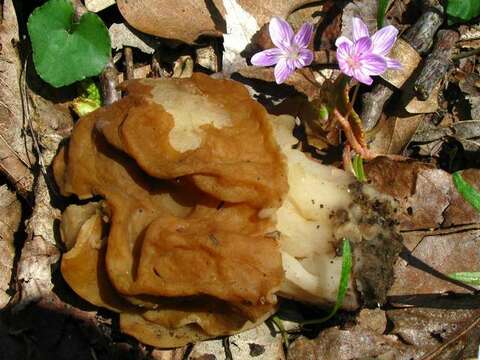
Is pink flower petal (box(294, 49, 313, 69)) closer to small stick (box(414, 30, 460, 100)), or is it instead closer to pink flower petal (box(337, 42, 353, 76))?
pink flower petal (box(337, 42, 353, 76))

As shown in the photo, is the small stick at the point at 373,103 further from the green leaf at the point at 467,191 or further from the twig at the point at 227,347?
the twig at the point at 227,347

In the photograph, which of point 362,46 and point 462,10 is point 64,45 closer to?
point 362,46

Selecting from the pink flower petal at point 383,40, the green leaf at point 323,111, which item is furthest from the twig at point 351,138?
the pink flower petal at point 383,40

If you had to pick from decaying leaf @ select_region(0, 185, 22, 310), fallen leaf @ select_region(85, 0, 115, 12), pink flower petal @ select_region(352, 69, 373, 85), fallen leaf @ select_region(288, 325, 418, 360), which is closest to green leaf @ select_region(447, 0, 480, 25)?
pink flower petal @ select_region(352, 69, 373, 85)

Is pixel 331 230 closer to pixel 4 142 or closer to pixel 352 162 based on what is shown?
pixel 352 162

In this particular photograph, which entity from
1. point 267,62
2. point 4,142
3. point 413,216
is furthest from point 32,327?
point 413,216

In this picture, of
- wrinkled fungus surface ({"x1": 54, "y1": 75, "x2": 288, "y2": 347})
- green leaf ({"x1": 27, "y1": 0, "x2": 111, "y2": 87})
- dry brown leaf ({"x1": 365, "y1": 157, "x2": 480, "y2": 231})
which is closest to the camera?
wrinkled fungus surface ({"x1": 54, "y1": 75, "x2": 288, "y2": 347})

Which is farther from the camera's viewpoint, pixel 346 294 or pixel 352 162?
pixel 352 162
